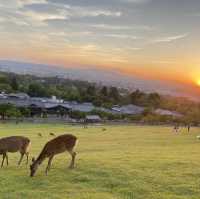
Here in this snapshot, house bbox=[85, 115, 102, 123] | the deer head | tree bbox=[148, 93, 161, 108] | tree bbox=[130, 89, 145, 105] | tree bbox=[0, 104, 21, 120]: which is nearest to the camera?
the deer head

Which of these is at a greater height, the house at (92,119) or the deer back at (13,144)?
the deer back at (13,144)

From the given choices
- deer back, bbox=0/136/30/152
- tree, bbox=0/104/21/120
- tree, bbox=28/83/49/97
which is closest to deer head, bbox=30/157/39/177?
deer back, bbox=0/136/30/152

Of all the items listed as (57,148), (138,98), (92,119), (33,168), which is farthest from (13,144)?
(138,98)

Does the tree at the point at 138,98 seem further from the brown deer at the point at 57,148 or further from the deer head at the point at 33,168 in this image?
the deer head at the point at 33,168

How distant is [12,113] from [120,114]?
34.2m

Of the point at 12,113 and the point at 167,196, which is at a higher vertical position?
the point at 167,196

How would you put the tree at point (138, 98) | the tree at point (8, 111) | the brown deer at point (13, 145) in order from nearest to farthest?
the brown deer at point (13, 145)
the tree at point (8, 111)
the tree at point (138, 98)

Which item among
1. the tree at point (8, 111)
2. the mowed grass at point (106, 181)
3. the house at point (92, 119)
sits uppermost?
the mowed grass at point (106, 181)

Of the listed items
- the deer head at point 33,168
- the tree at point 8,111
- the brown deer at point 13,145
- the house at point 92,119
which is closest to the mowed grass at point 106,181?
the deer head at point 33,168

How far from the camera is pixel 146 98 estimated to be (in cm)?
14775

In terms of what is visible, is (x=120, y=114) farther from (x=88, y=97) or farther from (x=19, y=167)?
(x=19, y=167)

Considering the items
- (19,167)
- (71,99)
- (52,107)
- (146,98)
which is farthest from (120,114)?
(19,167)

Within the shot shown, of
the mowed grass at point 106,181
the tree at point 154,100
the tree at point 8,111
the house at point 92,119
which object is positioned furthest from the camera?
the tree at point 154,100

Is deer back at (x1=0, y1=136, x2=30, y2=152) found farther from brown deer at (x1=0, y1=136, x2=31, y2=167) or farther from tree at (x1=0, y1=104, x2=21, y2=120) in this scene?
tree at (x1=0, y1=104, x2=21, y2=120)
